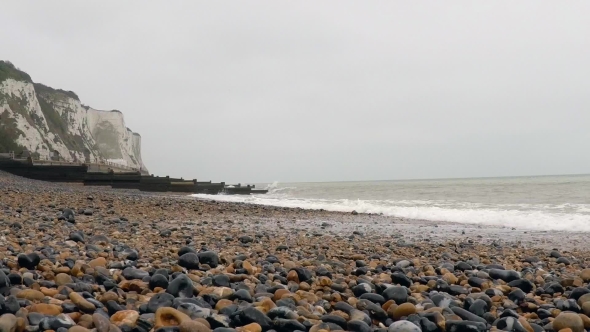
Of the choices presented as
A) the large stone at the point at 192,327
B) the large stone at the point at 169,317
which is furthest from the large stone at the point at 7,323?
the large stone at the point at 192,327

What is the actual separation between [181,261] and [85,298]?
124cm

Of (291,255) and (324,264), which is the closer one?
(324,264)

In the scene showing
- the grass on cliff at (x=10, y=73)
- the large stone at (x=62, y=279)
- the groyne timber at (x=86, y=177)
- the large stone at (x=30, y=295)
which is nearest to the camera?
the large stone at (x=30, y=295)

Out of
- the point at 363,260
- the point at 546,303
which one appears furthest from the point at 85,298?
the point at 546,303

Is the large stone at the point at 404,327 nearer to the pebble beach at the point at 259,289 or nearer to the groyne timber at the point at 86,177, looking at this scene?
the pebble beach at the point at 259,289

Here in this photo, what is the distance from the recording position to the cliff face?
50.2m

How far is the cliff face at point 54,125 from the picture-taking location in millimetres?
50250

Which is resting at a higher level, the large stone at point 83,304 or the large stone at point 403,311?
the large stone at point 83,304

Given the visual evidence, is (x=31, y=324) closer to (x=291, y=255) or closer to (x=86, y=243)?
(x=86, y=243)

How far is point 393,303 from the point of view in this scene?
313 centimetres

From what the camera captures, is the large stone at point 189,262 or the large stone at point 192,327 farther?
the large stone at point 189,262

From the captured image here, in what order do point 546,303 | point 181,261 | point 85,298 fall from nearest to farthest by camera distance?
point 85,298
point 546,303
point 181,261

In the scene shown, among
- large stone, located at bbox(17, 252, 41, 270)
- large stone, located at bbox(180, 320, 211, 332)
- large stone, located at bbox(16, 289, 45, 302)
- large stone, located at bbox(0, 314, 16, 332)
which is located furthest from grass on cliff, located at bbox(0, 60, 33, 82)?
large stone, located at bbox(180, 320, 211, 332)

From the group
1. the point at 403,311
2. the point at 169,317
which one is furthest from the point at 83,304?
the point at 403,311
